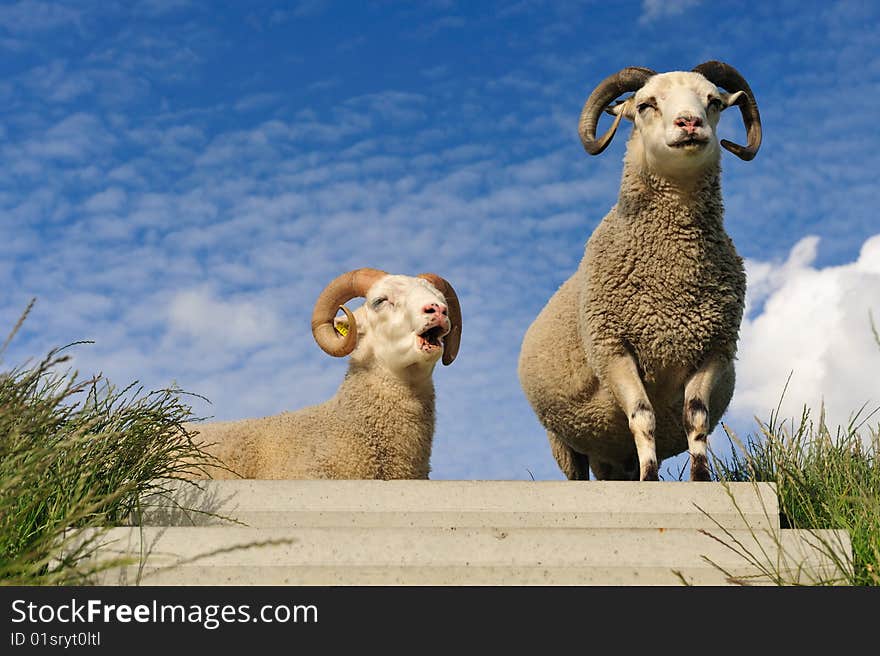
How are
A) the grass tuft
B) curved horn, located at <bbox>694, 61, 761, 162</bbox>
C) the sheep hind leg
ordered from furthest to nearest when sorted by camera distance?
the sheep hind leg < curved horn, located at <bbox>694, 61, 761, 162</bbox> < the grass tuft

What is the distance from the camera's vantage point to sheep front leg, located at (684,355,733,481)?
6816 millimetres

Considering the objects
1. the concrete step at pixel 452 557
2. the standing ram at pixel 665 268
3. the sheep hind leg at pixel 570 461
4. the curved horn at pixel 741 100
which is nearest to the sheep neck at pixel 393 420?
the standing ram at pixel 665 268

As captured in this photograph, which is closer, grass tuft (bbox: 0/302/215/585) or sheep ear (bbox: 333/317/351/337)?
grass tuft (bbox: 0/302/215/585)

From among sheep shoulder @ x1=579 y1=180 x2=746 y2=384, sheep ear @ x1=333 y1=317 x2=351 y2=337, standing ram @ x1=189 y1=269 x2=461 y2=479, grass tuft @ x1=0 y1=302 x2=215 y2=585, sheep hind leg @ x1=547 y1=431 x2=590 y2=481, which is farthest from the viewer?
sheep hind leg @ x1=547 y1=431 x2=590 y2=481

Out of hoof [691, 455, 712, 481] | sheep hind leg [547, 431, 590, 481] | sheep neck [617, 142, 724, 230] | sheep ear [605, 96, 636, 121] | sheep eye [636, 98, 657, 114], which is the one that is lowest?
hoof [691, 455, 712, 481]

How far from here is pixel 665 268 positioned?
7207mm

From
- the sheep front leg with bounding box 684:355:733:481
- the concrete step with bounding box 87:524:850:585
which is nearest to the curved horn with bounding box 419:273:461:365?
the sheep front leg with bounding box 684:355:733:481

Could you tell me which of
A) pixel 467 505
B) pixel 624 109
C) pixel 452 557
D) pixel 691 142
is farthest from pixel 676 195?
pixel 452 557

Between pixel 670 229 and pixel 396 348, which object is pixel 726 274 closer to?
pixel 670 229

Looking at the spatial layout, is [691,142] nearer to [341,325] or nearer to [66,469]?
[341,325]

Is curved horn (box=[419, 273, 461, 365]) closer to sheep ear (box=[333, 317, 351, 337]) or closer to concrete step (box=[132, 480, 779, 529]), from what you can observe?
sheep ear (box=[333, 317, 351, 337])

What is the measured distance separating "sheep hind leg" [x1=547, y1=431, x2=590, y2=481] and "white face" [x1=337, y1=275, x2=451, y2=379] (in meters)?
2.31
